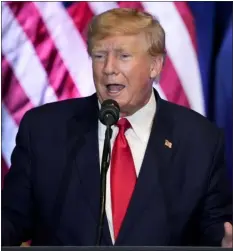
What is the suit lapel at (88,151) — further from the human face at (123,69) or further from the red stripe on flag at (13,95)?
the red stripe on flag at (13,95)

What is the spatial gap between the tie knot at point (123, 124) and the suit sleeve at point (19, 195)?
27 cm

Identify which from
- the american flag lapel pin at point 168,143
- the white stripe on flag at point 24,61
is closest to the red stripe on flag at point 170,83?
the american flag lapel pin at point 168,143

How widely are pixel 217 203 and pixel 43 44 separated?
29.6 inches

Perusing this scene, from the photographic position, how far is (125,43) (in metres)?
1.57

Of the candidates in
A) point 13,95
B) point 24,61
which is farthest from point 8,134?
point 24,61

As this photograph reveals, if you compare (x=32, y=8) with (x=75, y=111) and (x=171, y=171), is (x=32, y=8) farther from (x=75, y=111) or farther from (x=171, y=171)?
(x=171, y=171)

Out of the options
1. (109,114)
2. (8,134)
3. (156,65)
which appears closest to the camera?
(109,114)

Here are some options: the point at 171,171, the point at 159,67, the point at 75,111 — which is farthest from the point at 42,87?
the point at 171,171

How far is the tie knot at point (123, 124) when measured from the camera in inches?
62.8

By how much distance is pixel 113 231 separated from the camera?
1.49 meters

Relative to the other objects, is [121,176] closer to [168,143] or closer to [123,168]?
[123,168]

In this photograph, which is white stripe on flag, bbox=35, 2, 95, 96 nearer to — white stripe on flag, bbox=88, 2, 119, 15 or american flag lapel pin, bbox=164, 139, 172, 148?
white stripe on flag, bbox=88, 2, 119, 15

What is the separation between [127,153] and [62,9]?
556 mm

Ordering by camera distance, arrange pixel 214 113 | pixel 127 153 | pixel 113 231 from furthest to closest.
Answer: pixel 214 113 < pixel 127 153 < pixel 113 231
